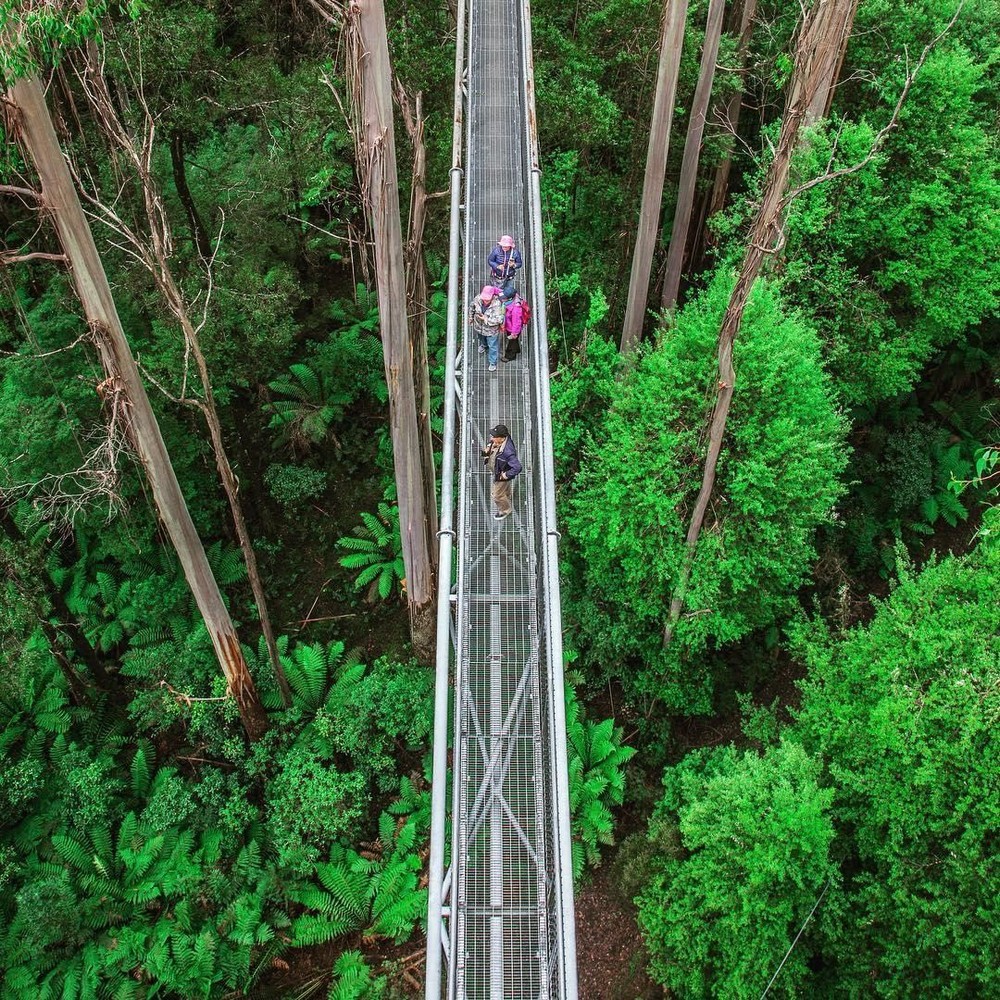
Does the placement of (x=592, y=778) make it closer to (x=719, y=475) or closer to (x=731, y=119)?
(x=719, y=475)

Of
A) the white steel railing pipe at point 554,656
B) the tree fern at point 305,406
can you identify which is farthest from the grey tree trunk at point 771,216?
the tree fern at point 305,406

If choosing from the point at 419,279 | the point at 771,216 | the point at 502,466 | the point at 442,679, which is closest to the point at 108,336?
the point at 419,279

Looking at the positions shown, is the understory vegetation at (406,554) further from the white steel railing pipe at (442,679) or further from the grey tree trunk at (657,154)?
the white steel railing pipe at (442,679)

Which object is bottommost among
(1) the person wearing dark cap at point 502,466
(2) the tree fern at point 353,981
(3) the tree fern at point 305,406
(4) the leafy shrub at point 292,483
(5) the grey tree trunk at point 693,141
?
(2) the tree fern at point 353,981

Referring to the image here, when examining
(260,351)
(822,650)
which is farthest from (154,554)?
(822,650)

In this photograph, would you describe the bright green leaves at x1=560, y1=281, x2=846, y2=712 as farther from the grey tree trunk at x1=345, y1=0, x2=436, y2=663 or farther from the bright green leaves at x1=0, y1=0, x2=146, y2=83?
the bright green leaves at x1=0, y1=0, x2=146, y2=83

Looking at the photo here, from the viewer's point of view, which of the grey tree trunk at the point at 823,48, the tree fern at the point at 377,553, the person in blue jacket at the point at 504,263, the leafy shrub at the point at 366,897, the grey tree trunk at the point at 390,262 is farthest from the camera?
the tree fern at the point at 377,553

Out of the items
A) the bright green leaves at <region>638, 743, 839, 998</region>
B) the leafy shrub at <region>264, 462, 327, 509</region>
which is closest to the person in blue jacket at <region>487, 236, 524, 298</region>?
the leafy shrub at <region>264, 462, 327, 509</region>

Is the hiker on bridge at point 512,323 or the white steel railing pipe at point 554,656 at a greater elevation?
the hiker on bridge at point 512,323
